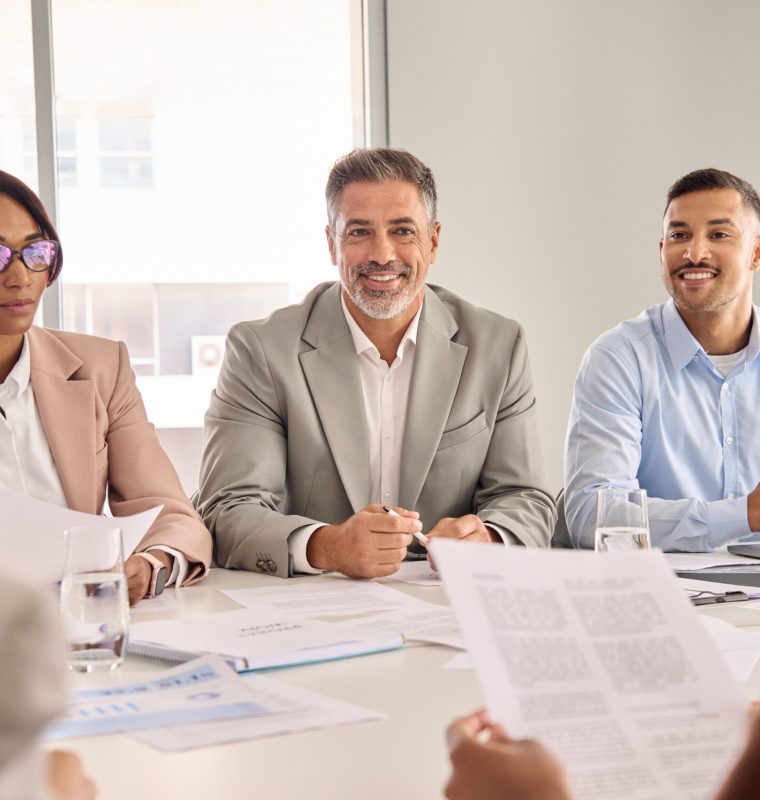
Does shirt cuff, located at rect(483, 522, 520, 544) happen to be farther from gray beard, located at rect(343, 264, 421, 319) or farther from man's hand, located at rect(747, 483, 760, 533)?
gray beard, located at rect(343, 264, 421, 319)

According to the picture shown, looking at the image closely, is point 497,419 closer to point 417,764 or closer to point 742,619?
point 742,619

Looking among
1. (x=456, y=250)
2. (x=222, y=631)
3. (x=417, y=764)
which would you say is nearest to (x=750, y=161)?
(x=456, y=250)

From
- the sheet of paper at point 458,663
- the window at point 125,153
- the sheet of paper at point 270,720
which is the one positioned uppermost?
the window at point 125,153

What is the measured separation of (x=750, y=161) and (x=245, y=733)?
12.1ft

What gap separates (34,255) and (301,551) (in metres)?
0.90

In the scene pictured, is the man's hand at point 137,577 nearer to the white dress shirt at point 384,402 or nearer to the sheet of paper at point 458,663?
the sheet of paper at point 458,663

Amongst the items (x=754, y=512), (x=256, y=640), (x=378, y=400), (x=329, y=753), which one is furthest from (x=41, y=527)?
(x=754, y=512)

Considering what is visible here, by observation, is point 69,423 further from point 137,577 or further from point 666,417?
point 666,417

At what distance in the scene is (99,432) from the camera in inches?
89.4

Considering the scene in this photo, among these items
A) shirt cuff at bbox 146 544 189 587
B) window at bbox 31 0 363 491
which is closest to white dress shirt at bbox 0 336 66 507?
shirt cuff at bbox 146 544 189 587

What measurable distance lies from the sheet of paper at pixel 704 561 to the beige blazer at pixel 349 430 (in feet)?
1.05

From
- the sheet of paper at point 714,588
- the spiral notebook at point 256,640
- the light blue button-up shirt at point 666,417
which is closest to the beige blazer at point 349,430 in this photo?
the light blue button-up shirt at point 666,417

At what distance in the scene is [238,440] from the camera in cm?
239

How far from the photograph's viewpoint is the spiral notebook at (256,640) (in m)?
1.28
